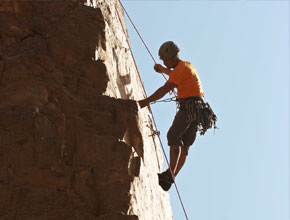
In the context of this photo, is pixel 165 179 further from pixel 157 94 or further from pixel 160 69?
pixel 160 69

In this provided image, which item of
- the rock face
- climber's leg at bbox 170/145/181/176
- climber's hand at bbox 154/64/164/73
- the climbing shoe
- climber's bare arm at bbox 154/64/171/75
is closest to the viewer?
the rock face

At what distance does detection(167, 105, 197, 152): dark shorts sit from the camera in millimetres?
6836

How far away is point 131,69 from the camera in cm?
920

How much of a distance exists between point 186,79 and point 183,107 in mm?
413

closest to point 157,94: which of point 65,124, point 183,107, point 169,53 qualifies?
point 183,107

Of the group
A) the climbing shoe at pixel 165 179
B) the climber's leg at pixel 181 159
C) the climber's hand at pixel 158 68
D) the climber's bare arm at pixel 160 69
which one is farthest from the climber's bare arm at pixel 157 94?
the climber's hand at pixel 158 68

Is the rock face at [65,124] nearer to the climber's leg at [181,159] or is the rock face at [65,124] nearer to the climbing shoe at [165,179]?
the climbing shoe at [165,179]

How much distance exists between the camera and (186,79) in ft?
23.1

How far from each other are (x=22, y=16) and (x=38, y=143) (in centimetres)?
243

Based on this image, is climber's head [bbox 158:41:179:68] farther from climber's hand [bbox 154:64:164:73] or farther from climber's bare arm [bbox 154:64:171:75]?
climber's hand [bbox 154:64:164:73]

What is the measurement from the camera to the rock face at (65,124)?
514 centimetres

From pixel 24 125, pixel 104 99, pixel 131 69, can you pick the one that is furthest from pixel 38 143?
pixel 131 69

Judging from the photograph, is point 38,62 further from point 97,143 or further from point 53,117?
point 97,143

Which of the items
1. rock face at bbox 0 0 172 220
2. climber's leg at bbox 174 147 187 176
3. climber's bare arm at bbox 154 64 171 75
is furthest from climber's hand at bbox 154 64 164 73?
climber's leg at bbox 174 147 187 176
